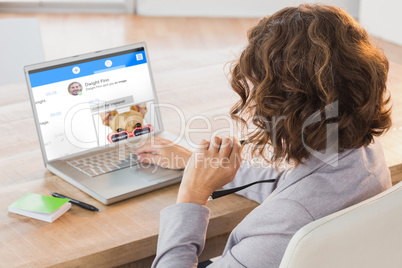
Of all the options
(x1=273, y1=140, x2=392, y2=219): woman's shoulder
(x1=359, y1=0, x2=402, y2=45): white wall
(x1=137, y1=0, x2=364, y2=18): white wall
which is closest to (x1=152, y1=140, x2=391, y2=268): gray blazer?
(x1=273, y1=140, x2=392, y2=219): woman's shoulder

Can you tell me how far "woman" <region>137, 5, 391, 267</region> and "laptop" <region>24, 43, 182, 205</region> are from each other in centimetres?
32

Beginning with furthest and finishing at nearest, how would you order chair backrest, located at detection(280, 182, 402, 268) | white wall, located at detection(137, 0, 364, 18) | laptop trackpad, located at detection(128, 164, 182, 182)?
white wall, located at detection(137, 0, 364, 18) < laptop trackpad, located at detection(128, 164, 182, 182) < chair backrest, located at detection(280, 182, 402, 268)

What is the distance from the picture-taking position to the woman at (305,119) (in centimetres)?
103

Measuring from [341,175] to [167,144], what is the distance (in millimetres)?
554

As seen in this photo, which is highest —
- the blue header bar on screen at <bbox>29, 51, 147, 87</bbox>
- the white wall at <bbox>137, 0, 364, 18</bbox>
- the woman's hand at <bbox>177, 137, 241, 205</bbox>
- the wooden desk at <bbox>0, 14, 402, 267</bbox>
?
the blue header bar on screen at <bbox>29, 51, 147, 87</bbox>

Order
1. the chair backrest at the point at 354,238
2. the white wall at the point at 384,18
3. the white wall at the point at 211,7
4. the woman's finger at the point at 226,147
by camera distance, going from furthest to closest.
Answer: the white wall at the point at 211,7
the white wall at the point at 384,18
the woman's finger at the point at 226,147
the chair backrest at the point at 354,238

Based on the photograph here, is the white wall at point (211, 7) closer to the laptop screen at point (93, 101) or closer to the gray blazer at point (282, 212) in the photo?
the laptop screen at point (93, 101)

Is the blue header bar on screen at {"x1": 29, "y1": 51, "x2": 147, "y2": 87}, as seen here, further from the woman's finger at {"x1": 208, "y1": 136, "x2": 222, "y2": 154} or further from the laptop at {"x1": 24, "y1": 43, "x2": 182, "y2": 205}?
the woman's finger at {"x1": 208, "y1": 136, "x2": 222, "y2": 154}

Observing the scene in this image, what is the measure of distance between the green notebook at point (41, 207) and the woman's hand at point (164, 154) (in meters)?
0.26

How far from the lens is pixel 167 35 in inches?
171

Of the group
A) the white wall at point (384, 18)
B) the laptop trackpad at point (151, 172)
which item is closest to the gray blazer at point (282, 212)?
the laptop trackpad at point (151, 172)

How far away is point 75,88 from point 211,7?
136 inches

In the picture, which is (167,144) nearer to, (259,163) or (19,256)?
(259,163)

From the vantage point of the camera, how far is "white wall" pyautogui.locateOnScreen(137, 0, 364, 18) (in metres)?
4.78
